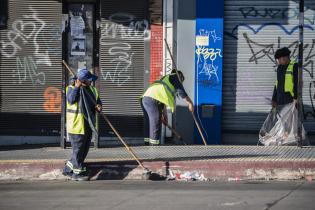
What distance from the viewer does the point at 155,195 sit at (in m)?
9.03

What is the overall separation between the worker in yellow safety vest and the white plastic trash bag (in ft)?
0.64

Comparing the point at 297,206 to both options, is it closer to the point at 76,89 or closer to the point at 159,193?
the point at 159,193

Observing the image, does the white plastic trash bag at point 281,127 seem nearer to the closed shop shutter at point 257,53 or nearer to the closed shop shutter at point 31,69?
the closed shop shutter at point 257,53

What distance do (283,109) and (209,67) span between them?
1.71 m

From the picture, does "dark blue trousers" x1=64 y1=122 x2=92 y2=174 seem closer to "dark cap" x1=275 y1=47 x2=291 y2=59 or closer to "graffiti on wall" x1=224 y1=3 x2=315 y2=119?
"dark cap" x1=275 y1=47 x2=291 y2=59

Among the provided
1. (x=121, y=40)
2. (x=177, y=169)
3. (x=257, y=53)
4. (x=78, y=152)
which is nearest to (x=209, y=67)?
(x=257, y=53)

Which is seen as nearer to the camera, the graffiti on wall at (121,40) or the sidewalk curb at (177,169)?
the sidewalk curb at (177,169)

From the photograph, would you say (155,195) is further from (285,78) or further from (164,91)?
(285,78)

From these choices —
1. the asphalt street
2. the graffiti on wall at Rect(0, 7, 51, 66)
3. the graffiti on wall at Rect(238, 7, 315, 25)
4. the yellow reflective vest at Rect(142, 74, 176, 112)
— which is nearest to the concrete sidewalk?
the asphalt street

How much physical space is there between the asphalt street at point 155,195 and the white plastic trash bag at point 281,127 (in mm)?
2146

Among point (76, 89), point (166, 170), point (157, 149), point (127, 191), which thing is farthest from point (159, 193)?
point (157, 149)

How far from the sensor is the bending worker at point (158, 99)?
12023 millimetres

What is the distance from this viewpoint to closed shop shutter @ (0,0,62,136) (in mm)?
13156

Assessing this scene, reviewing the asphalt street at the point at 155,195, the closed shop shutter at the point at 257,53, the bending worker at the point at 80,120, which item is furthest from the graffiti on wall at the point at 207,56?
the asphalt street at the point at 155,195
